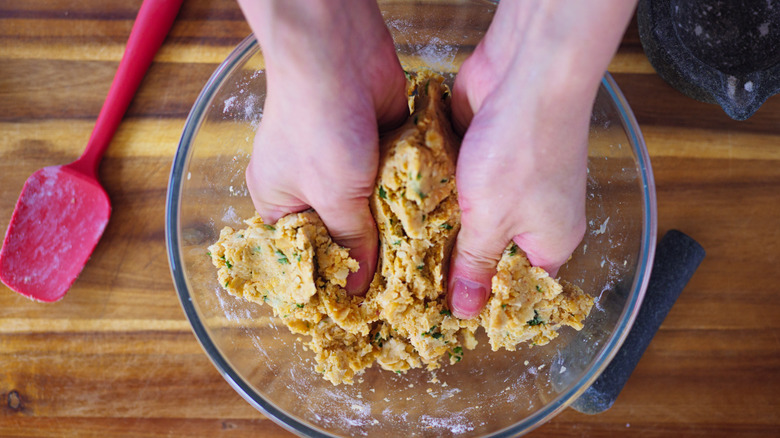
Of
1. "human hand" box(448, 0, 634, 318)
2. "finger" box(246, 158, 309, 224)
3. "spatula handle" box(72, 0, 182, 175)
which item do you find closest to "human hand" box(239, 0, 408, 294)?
"finger" box(246, 158, 309, 224)

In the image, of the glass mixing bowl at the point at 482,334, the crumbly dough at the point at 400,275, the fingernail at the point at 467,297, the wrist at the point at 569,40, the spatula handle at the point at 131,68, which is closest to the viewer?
the wrist at the point at 569,40

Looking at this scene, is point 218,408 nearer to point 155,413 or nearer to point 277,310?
point 155,413

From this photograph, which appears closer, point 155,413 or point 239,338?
point 239,338

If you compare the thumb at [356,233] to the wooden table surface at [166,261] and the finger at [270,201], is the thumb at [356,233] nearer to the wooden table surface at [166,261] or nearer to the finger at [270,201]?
the finger at [270,201]

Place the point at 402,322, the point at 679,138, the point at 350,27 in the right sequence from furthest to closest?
the point at 679,138 → the point at 402,322 → the point at 350,27

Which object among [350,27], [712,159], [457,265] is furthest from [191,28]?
[712,159]

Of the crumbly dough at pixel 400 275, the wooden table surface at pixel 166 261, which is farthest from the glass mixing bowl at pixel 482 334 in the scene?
the wooden table surface at pixel 166 261
